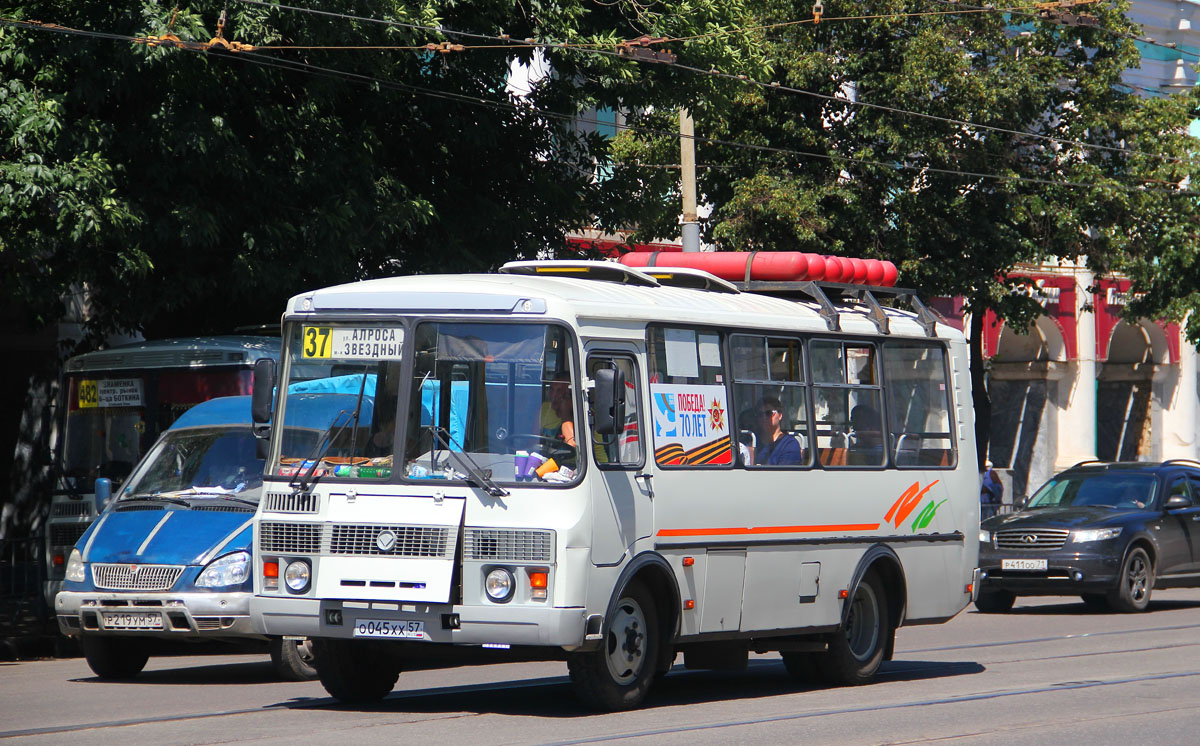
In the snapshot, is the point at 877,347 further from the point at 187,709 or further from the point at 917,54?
the point at 917,54

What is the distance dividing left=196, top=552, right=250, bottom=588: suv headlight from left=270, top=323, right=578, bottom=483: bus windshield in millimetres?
2014

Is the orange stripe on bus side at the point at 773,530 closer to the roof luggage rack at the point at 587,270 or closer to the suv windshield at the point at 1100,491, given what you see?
the roof luggage rack at the point at 587,270

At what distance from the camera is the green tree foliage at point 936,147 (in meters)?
24.1

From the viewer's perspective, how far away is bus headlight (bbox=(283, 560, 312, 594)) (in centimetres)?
959

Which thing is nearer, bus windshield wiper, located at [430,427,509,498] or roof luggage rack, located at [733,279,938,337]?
bus windshield wiper, located at [430,427,509,498]

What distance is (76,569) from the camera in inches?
472

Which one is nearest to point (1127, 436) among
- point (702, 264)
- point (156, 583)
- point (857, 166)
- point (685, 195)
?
point (857, 166)

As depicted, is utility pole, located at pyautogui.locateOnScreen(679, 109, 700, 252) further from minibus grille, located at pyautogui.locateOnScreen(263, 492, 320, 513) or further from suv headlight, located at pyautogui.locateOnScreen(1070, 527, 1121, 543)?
minibus grille, located at pyautogui.locateOnScreen(263, 492, 320, 513)

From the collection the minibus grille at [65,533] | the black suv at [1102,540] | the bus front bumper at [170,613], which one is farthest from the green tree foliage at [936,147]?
the bus front bumper at [170,613]

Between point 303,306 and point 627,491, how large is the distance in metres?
2.26

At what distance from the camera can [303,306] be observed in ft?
33.2

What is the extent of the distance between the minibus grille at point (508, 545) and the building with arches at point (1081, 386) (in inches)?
1050

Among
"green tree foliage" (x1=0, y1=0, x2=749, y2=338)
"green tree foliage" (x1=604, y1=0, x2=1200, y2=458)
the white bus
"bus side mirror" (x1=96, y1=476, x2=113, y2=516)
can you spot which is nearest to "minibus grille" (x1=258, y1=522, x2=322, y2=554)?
the white bus

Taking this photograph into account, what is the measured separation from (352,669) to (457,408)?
1.93 metres
